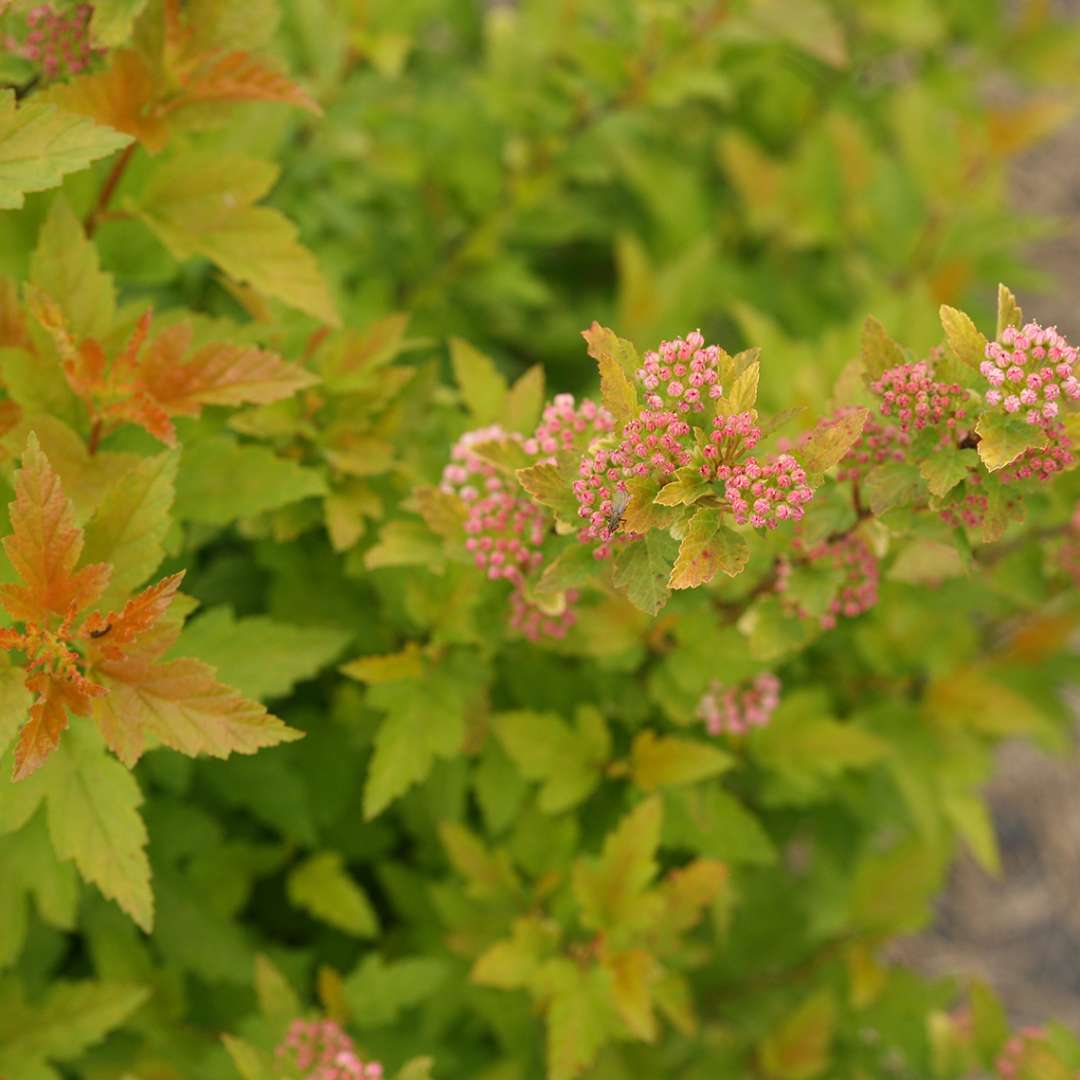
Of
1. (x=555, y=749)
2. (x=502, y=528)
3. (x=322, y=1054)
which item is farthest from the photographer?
(x=555, y=749)

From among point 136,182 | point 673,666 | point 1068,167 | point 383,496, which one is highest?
point 136,182

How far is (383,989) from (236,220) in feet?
4.17

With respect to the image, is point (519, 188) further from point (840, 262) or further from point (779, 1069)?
point (779, 1069)

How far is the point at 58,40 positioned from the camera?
1.72 metres

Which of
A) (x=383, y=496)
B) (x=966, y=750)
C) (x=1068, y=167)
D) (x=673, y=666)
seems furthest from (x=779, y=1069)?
(x=1068, y=167)

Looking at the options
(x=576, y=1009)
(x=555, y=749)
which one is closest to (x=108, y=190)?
(x=555, y=749)

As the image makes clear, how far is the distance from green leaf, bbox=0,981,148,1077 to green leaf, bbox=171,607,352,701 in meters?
0.55

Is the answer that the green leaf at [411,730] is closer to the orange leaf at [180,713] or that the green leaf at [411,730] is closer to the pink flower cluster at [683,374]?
the orange leaf at [180,713]

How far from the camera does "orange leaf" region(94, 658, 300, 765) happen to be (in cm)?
145

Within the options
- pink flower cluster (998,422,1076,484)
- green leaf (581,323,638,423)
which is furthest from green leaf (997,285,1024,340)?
green leaf (581,323,638,423)

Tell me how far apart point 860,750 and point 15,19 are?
173 cm

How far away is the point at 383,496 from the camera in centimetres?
205

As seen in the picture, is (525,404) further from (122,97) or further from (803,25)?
(803,25)

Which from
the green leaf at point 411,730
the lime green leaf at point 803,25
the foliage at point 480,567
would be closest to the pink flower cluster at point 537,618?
the foliage at point 480,567
